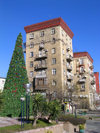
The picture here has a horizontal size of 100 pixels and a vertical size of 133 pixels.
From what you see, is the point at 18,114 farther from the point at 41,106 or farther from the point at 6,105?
the point at 41,106

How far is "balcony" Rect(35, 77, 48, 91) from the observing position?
143 feet

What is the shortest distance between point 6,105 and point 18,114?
1.66m

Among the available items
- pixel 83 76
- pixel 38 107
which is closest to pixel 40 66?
pixel 83 76

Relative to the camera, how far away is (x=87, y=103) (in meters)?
49.1

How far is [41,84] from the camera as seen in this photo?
4431 centimetres

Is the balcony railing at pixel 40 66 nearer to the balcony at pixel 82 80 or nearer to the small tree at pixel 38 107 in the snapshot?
the balcony at pixel 82 80

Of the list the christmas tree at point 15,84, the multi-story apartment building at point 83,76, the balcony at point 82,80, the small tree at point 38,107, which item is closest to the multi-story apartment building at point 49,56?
the balcony at point 82,80

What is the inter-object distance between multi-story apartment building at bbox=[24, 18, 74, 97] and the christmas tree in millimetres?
21662

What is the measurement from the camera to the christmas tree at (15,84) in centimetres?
1886

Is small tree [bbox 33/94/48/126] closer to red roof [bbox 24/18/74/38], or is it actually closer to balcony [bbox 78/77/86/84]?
red roof [bbox 24/18/74/38]

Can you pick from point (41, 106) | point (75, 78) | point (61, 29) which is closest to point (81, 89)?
point (75, 78)

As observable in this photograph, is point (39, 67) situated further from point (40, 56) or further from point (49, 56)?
point (49, 56)

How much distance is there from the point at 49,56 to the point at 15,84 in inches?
1036

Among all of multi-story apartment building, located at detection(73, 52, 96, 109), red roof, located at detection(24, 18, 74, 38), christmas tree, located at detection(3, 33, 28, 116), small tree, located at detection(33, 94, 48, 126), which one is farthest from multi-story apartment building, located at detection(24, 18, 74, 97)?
small tree, located at detection(33, 94, 48, 126)
